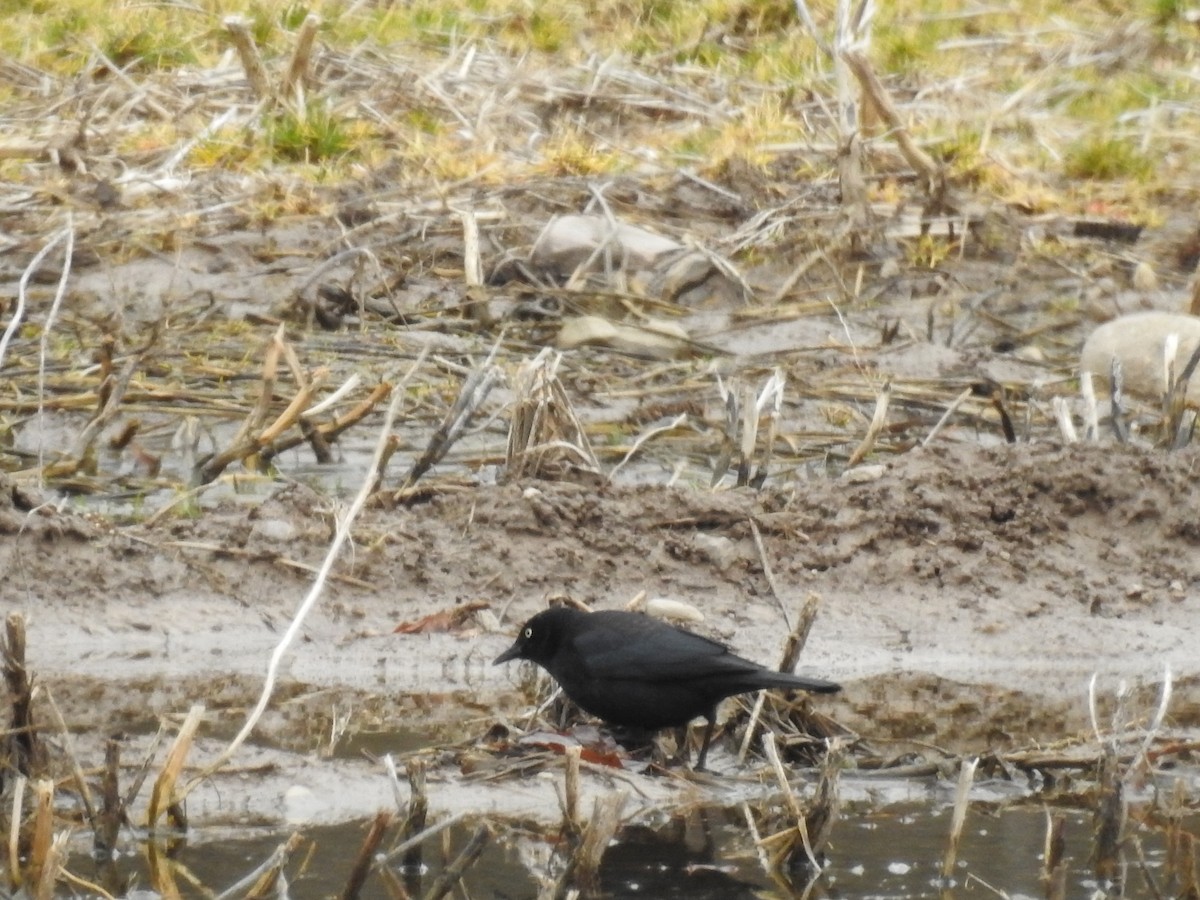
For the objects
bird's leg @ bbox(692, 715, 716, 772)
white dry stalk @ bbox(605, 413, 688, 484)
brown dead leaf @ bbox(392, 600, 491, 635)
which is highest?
bird's leg @ bbox(692, 715, 716, 772)

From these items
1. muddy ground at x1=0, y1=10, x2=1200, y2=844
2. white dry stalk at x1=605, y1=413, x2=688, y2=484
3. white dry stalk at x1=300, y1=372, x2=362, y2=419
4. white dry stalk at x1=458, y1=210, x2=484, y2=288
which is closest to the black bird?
muddy ground at x1=0, y1=10, x2=1200, y2=844

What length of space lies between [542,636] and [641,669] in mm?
414

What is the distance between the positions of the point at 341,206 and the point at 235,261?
2.08ft

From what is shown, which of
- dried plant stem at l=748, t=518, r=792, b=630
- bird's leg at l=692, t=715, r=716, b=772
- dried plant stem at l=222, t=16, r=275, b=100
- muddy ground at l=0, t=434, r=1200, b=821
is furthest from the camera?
dried plant stem at l=222, t=16, r=275, b=100

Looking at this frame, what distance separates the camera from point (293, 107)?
10.7 meters

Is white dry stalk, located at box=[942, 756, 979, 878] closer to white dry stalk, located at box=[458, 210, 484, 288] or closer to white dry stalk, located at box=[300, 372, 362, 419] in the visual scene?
white dry stalk, located at box=[300, 372, 362, 419]

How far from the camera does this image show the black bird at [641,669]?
5148 millimetres

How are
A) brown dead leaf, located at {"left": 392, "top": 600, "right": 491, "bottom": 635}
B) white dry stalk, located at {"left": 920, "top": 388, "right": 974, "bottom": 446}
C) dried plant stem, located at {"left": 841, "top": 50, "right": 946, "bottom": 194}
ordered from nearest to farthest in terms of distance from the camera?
1. brown dead leaf, located at {"left": 392, "top": 600, "right": 491, "bottom": 635}
2. white dry stalk, located at {"left": 920, "top": 388, "right": 974, "bottom": 446}
3. dried plant stem, located at {"left": 841, "top": 50, "right": 946, "bottom": 194}

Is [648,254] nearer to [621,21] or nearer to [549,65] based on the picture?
[549,65]

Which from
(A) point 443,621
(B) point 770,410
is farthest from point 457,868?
(B) point 770,410

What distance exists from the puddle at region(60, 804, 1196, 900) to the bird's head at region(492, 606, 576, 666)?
2.49 ft

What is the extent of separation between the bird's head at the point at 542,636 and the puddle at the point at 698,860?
29.9 inches

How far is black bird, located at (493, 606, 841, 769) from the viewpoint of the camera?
5.15 meters

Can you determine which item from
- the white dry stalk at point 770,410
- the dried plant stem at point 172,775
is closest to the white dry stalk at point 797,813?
the dried plant stem at point 172,775
